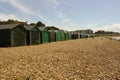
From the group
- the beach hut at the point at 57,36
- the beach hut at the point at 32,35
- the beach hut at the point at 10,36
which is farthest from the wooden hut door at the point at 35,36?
the beach hut at the point at 57,36

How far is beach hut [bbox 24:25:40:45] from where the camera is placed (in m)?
44.8

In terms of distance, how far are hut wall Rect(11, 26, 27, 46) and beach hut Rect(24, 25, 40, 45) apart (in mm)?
1863

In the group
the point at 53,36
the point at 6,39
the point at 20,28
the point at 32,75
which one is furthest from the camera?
the point at 53,36

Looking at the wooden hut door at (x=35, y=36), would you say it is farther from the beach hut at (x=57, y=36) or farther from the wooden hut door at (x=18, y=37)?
the beach hut at (x=57, y=36)

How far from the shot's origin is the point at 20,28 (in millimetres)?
40906

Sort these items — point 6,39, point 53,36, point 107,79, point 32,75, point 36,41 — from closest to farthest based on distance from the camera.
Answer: point 107,79 → point 32,75 → point 6,39 → point 36,41 → point 53,36

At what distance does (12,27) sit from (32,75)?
27349 mm

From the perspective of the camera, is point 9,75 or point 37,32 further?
point 37,32

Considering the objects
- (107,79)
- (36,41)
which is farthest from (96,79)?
(36,41)

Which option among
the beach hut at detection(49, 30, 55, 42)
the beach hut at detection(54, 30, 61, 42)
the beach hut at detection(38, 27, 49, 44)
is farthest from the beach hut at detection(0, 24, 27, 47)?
the beach hut at detection(54, 30, 61, 42)

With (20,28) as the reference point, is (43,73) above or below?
below

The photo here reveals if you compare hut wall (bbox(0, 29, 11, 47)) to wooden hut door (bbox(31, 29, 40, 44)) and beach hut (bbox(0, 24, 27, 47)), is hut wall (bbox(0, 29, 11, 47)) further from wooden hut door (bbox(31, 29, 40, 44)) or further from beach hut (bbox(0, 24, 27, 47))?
wooden hut door (bbox(31, 29, 40, 44))

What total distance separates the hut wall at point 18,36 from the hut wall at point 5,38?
2.29 ft

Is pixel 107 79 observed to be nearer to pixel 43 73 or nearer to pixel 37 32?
pixel 43 73
